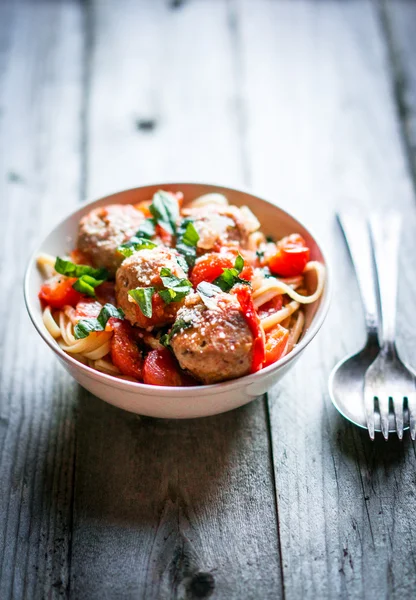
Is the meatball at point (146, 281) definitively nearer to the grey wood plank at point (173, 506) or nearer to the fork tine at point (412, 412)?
the grey wood plank at point (173, 506)

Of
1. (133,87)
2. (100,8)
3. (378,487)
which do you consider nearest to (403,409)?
(378,487)

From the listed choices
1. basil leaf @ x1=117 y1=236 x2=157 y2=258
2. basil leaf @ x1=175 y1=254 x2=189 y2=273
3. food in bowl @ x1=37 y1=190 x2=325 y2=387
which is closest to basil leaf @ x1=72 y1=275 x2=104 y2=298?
food in bowl @ x1=37 y1=190 x2=325 y2=387

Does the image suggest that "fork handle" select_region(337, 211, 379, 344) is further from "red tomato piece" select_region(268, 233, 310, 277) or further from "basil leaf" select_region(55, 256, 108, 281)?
"basil leaf" select_region(55, 256, 108, 281)

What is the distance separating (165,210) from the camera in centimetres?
423

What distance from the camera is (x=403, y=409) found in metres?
3.91

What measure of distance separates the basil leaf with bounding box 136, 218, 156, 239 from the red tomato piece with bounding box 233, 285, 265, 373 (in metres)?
0.81

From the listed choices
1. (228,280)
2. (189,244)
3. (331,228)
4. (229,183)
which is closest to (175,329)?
(228,280)

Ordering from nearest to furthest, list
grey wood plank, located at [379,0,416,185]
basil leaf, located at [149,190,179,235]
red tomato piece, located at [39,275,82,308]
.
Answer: red tomato piece, located at [39,275,82,308], basil leaf, located at [149,190,179,235], grey wood plank, located at [379,0,416,185]

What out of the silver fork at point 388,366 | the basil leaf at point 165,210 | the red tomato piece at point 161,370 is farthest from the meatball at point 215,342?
the silver fork at point 388,366

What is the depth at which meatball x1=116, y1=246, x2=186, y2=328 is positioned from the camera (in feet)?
11.7

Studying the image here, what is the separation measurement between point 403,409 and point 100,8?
5.47 m

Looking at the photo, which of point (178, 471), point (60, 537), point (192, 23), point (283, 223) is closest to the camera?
point (60, 537)

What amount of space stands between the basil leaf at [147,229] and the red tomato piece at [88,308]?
1.67ft

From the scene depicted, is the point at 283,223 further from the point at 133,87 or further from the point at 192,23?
the point at 192,23
